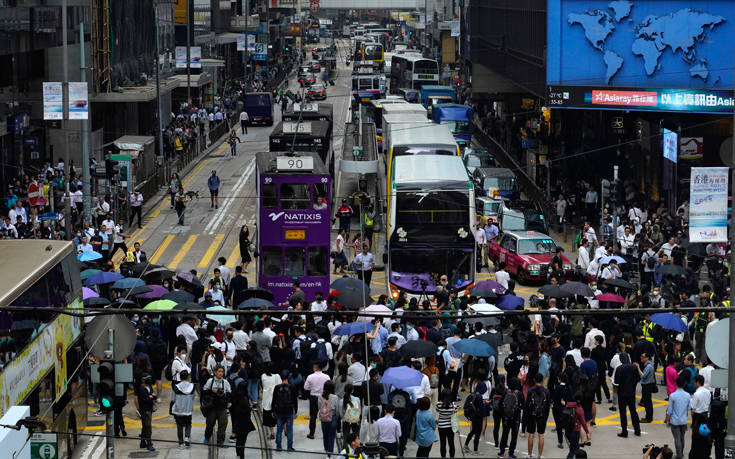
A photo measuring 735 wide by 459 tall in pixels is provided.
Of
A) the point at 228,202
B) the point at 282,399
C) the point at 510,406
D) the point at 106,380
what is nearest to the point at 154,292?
the point at 282,399

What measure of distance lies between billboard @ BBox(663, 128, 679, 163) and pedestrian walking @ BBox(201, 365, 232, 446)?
21669mm

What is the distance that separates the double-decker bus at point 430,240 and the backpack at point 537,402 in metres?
11.6

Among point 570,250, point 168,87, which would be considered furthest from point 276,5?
point 570,250

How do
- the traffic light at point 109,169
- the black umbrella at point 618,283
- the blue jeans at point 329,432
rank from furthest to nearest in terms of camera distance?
the traffic light at point 109,169 → the black umbrella at point 618,283 → the blue jeans at point 329,432

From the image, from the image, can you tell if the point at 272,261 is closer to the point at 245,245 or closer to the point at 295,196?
the point at 295,196

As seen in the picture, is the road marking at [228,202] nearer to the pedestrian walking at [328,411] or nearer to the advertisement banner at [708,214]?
the pedestrian walking at [328,411]

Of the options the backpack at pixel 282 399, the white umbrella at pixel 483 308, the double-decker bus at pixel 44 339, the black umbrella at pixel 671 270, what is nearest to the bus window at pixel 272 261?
the white umbrella at pixel 483 308

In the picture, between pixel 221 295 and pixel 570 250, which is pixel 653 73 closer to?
pixel 570 250

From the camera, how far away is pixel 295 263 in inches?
1112

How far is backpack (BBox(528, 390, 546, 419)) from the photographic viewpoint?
56.7 ft

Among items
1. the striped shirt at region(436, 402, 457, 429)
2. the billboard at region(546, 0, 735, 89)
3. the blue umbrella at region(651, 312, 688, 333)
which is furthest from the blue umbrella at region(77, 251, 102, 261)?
the billboard at region(546, 0, 735, 89)

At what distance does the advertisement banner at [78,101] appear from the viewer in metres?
35.8

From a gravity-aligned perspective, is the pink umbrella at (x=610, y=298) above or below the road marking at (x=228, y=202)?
above

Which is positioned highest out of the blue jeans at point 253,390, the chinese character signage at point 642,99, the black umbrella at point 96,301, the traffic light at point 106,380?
the chinese character signage at point 642,99
